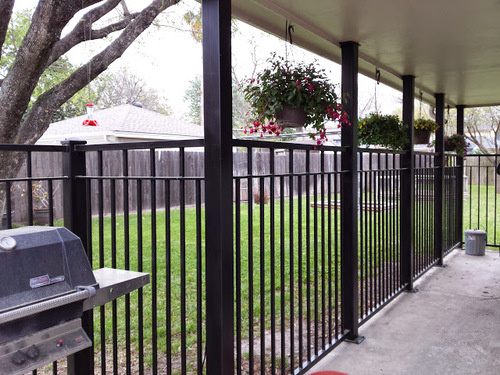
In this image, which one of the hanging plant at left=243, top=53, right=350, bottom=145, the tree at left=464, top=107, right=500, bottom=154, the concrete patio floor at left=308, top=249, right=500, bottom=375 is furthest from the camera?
the tree at left=464, top=107, right=500, bottom=154

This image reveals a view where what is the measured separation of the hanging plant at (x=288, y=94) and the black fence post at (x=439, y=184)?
354 cm

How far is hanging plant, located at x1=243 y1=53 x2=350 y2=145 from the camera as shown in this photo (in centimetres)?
237

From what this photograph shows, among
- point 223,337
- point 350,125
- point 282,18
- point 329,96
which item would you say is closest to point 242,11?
point 282,18

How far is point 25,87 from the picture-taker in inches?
183

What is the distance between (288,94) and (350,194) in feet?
3.75

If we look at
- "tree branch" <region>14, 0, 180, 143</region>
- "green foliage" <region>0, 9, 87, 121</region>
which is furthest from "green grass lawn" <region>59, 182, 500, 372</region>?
"green foliage" <region>0, 9, 87, 121</region>

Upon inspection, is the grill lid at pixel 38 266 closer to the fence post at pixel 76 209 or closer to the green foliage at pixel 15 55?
the fence post at pixel 76 209

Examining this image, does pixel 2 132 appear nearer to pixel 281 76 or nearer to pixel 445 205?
pixel 281 76

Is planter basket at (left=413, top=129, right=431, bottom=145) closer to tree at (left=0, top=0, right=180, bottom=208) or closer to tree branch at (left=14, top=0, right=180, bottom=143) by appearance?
tree at (left=0, top=0, right=180, bottom=208)

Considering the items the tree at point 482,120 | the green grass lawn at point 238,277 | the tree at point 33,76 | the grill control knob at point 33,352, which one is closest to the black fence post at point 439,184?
the green grass lawn at point 238,277

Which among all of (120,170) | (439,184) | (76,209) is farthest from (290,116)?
(120,170)

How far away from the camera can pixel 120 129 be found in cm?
1087

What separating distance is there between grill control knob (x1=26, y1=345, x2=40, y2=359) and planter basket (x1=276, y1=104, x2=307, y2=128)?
1706 mm

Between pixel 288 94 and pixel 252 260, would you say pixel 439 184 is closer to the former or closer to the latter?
pixel 288 94
